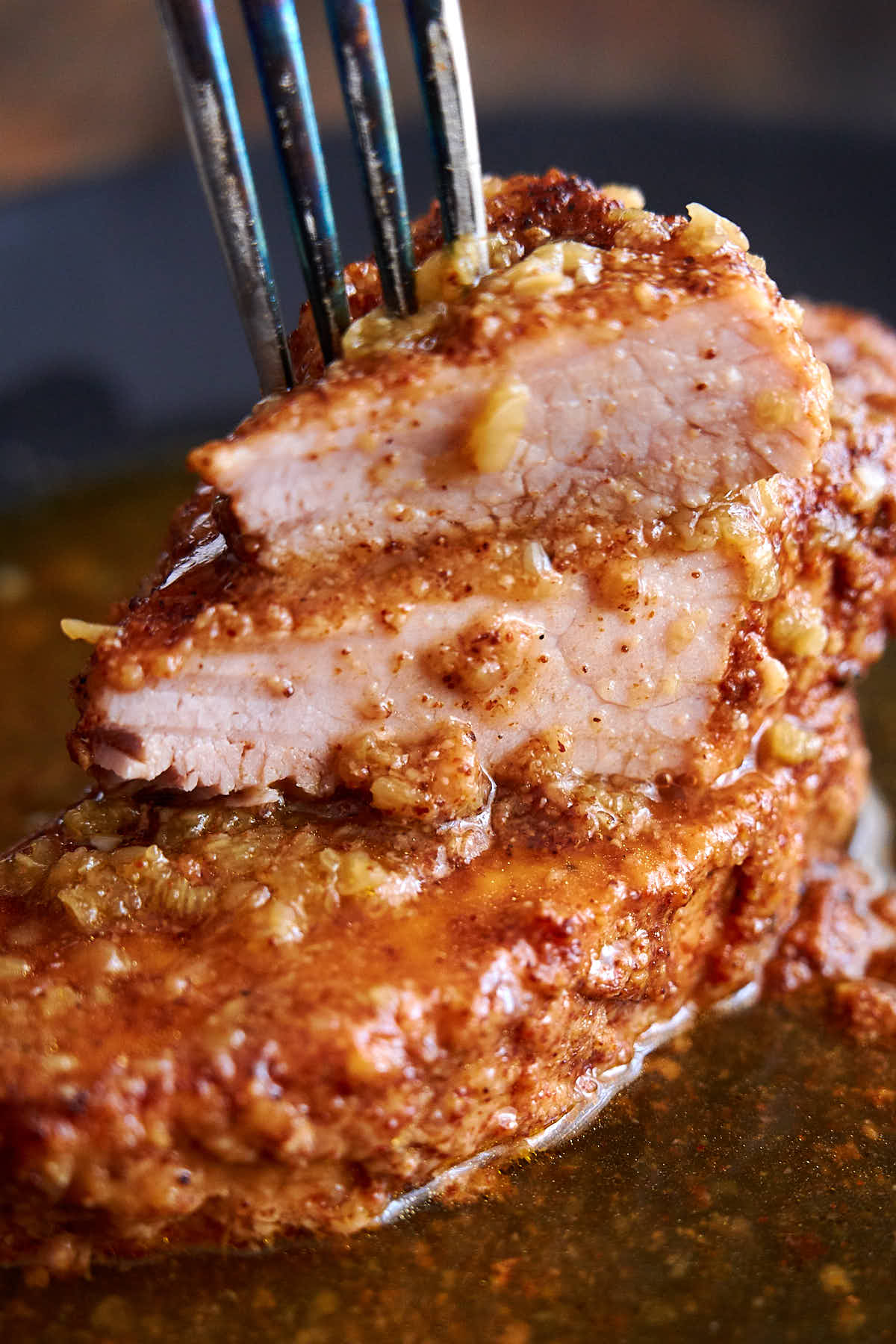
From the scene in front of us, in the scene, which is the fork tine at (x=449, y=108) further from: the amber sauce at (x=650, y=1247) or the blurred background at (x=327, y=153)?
the blurred background at (x=327, y=153)

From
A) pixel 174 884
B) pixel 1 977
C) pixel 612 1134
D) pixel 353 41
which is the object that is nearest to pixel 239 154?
pixel 353 41

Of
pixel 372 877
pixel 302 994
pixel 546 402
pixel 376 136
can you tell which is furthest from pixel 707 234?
pixel 302 994

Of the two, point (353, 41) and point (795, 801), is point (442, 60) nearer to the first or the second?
point (353, 41)

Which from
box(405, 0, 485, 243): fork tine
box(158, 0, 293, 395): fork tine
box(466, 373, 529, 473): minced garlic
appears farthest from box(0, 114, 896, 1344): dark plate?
box(405, 0, 485, 243): fork tine

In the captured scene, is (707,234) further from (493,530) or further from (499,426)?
(493,530)

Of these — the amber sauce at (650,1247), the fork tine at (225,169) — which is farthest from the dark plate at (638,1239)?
the fork tine at (225,169)

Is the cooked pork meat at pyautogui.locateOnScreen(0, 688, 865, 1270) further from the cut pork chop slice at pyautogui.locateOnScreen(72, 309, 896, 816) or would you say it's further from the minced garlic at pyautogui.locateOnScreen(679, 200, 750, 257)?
the minced garlic at pyautogui.locateOnScreen(679, 200, 750, 257)
